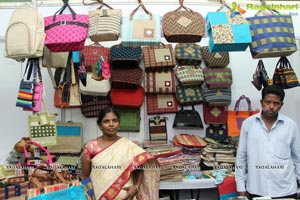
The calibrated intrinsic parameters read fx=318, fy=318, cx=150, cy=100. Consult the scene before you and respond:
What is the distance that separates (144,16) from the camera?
114 inches

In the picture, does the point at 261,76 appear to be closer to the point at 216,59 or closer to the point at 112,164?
the point at 216,59

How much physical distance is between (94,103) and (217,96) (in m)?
1.45

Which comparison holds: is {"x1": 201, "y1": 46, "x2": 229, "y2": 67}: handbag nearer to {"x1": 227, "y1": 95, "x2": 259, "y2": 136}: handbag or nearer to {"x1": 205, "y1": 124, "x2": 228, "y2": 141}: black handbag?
{"x1": 227, "y1": 95, "x2": 259, "y2": 136}: handbag

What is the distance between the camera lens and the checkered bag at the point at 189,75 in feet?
12.0

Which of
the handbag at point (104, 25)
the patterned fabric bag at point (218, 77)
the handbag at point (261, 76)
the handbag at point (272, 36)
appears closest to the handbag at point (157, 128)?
the patterned fabric bag at point (218, 77)

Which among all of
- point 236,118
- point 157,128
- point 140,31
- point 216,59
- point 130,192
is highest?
point 140,31

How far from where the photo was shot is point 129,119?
12.6 feet

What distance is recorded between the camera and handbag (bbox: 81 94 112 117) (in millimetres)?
3764

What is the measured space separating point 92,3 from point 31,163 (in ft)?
6.51

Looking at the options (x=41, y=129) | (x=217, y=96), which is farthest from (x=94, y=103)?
(x=217, y=96)

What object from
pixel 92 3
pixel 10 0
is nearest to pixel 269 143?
pixel 92 3

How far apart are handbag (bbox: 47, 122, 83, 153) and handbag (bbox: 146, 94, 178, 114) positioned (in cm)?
88

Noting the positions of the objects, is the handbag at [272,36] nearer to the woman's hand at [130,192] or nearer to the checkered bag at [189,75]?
the checkered bag at [189,75]

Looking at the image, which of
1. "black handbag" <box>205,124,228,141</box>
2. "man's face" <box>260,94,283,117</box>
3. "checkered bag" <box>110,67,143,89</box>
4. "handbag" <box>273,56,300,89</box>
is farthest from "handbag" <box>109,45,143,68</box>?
"man's face" <box>260,94,283,117</box>
